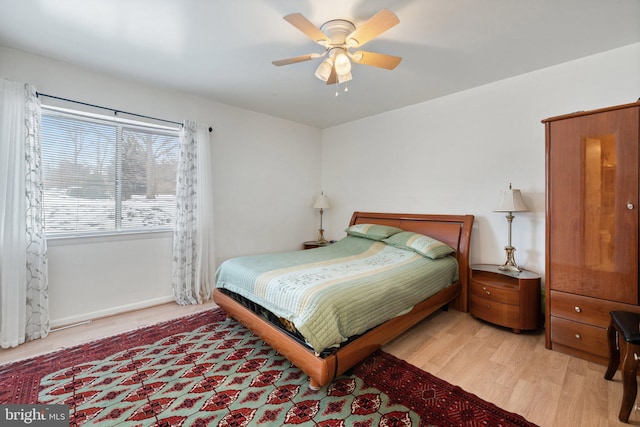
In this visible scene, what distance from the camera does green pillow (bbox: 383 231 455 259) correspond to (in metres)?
2.99

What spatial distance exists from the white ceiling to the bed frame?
1.70 metres

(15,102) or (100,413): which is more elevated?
(15,102)

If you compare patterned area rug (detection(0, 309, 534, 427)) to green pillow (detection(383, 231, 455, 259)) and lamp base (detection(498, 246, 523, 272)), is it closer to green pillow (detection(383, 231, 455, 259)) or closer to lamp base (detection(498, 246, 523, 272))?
green pillow (detection(383, 231, 455, 259))

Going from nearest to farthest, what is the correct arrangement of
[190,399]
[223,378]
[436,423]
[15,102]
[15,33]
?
[436,423] < [190,399] < [223,378] < [15,33] < [15,102]

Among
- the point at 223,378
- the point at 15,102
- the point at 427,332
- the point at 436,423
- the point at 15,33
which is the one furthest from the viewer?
the point at 427,332

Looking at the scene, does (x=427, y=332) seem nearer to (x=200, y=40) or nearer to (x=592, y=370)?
(x=592, y=370)

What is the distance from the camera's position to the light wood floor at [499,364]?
1.66m

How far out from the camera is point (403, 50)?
2.40 metres

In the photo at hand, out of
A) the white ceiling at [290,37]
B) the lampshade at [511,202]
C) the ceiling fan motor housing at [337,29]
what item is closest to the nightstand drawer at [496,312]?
the lampshade at [511,202]

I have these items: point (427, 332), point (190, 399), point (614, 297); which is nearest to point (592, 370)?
point (614, 297)

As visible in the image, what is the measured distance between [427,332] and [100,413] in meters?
2.59

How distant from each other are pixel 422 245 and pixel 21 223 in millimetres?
3920

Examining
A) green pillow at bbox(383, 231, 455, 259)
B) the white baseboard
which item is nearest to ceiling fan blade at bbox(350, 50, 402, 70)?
green pillow at bbox(383, 231, 455, 259)

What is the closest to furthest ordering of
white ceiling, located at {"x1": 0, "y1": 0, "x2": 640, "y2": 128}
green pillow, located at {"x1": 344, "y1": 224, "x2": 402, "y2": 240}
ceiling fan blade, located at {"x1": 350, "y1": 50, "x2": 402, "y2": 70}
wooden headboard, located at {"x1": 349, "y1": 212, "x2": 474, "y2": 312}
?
1. white ceiling, located at {"x1": 0, "y1": 0, "x2": 640, "y2": 128}
2. ceiling fan blade, located at {"x1": 350, "y1": 50, "x2": 402, "y2": 70}
3. wooden headboard, located at {"x1": 349, "y1": 212, "x2": 474, "y2": 312}
4. green pillow, located at {"x1": 344, "y1": 224, "x2": 402, "y2": 240}
